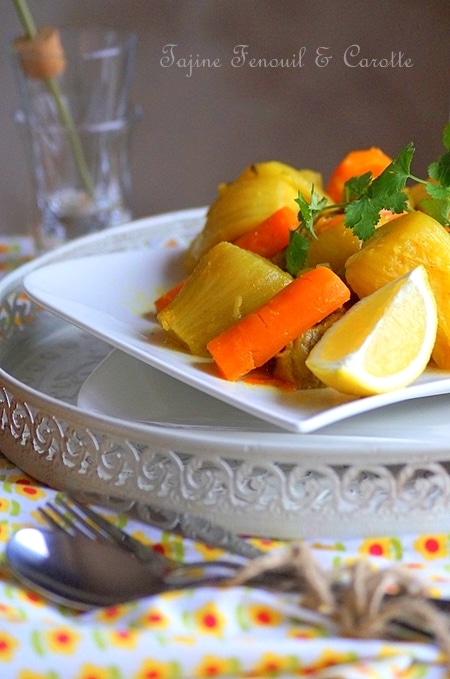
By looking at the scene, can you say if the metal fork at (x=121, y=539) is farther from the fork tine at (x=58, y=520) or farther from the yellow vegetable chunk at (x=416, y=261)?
the yellow vegetable chunk at (x=416, y=261)

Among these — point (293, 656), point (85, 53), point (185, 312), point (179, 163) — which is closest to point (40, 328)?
point (185, 312)

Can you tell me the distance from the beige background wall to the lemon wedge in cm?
163

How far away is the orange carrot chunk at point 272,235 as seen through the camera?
1.31 m

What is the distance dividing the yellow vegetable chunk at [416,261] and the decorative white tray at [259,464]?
0.30 feet

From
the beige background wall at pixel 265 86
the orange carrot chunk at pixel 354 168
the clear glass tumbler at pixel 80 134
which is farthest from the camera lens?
the beige background wall at pixel 265 86

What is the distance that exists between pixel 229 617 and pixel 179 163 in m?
2.12

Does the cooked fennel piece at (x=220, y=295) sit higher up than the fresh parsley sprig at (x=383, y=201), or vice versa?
the fresh parsley sprig at (x=383, y=201)

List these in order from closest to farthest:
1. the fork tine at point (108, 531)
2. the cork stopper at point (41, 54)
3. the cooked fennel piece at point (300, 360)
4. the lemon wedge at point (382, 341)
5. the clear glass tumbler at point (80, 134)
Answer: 1. the fork tine at point (108, 531)
2. the lemon wedge at point (382, 341)
3. the cooked fennel piece at point (300, 360)
4. the cork stopper at point (41, 54)
5. the clear glass tumbler at point (80, 134)

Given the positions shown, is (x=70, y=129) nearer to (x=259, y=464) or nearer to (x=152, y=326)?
(x=152, y=326)

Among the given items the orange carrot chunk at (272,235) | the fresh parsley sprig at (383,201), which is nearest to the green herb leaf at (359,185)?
the fresh parsley sprig at (383,201)

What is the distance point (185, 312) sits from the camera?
3.95 feet

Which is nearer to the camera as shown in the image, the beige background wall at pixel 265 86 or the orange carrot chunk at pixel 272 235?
the orange carrot chunk at pixel 272 235

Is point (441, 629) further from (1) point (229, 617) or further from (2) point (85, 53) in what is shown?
(2) point (85, 53)

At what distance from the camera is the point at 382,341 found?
100 cm
